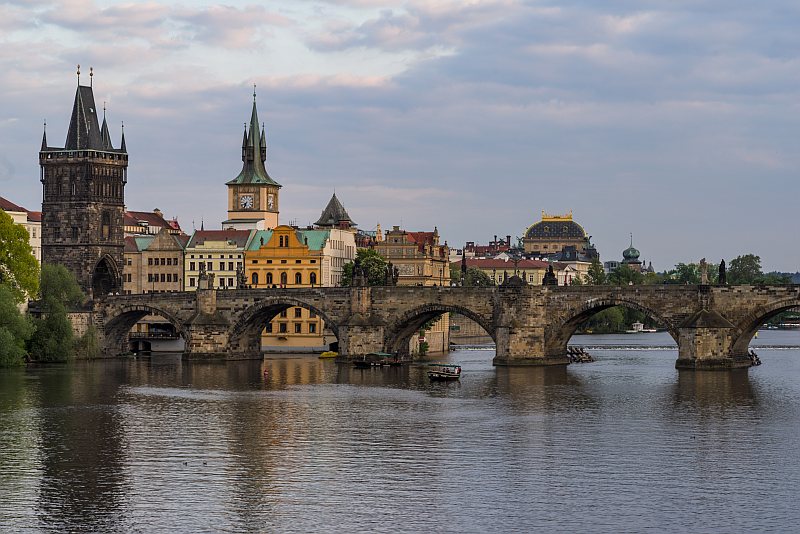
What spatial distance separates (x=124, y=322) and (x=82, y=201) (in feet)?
62.8

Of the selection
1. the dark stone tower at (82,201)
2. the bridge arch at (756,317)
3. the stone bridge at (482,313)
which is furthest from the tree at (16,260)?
the bridge arch at (756,317)

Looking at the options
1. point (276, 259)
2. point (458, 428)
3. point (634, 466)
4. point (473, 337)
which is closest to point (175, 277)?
point (276, 259)

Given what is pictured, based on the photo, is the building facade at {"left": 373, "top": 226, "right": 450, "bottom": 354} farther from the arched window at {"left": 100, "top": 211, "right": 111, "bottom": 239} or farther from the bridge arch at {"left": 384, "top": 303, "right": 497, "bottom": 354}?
the bridge arch at {"left": 384, "top": 303, "right": 497, "bottom": 354}

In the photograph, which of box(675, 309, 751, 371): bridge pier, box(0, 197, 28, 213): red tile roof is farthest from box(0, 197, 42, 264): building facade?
box(675, 309, 751, 371): bridge pier

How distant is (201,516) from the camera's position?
50.2 metres

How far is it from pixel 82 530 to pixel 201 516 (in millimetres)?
3957

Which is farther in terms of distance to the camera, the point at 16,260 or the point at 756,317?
the point at 16,260

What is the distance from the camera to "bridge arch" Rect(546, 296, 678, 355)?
358 ft

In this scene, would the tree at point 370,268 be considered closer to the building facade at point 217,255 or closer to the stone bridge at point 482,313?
the building facade at point 217,255

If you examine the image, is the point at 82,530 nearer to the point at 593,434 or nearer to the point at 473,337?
the point at 593,434

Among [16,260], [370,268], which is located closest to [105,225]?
[370,268]

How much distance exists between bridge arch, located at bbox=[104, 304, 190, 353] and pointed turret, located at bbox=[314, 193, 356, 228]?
48.7m

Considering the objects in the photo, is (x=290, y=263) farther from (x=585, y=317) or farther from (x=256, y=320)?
(x=585, y=317)

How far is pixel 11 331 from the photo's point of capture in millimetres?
107625
